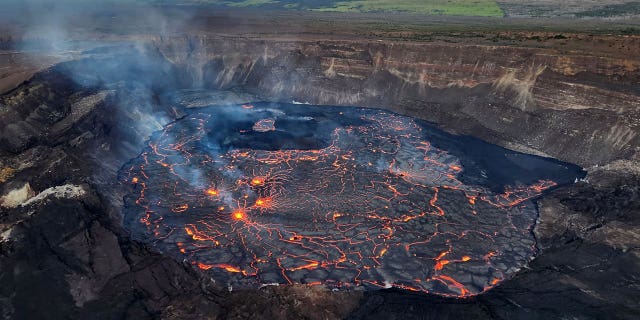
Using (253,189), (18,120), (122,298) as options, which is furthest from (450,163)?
(18,120)

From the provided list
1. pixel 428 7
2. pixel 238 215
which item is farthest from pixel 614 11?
pixel 238 215

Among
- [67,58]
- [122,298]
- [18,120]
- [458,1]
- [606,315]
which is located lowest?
[122,298]

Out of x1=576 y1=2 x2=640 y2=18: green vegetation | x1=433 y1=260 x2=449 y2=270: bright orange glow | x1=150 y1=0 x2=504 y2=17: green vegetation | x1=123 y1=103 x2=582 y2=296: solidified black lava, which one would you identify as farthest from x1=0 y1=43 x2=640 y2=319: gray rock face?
x1=150 y1=0 x2=504 y2=17: green vegetation

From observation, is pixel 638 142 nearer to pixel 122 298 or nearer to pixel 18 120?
pixel 122 298

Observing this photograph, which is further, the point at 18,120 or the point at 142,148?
the point at 142,148

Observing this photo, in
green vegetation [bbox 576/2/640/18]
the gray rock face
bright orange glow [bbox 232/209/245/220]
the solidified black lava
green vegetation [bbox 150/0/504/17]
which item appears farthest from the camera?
green vegetation [bbox 150/0/504/17]

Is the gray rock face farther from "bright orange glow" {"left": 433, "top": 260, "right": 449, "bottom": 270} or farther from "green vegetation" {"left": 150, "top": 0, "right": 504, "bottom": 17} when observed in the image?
"green vegetation" {"left": 150, "top": 0, "right": 504, "bottom": 17}

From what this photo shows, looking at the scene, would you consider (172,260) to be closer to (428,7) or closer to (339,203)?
(339,203)
